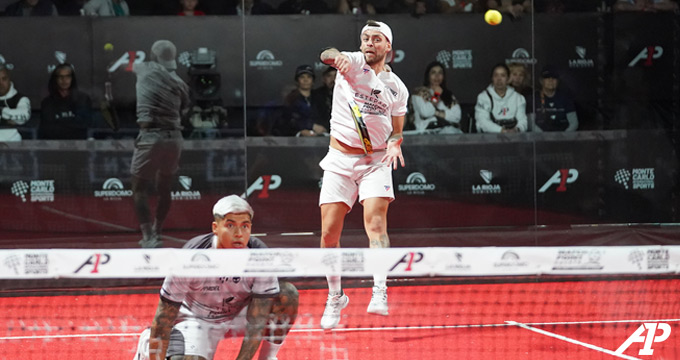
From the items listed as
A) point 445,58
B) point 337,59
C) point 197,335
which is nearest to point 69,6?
point 445,58

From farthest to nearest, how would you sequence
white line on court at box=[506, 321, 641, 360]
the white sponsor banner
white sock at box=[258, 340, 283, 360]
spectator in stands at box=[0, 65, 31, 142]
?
spectator in stands at box=[0, 65, 31, 142], white line on court at box=[506, 321, 641, 360], white sock at box=[258, 340, 283, 360], the white sponsor banner

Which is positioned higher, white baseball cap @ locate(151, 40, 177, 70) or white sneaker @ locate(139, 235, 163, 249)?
white baseball cap @ locate(151, 40, 177, 70)

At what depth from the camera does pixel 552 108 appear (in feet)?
33.2

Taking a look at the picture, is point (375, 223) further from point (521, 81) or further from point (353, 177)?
point (521, 81)

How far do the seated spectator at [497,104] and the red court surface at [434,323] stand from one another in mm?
1641

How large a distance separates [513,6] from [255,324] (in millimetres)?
6040

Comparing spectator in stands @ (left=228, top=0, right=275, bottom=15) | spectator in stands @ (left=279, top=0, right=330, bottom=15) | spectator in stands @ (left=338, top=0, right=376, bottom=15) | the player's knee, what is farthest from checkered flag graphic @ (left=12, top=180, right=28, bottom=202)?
the player's knee

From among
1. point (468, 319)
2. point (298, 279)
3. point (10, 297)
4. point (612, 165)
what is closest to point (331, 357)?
point (468, 319)

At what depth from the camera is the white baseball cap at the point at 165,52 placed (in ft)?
31.1

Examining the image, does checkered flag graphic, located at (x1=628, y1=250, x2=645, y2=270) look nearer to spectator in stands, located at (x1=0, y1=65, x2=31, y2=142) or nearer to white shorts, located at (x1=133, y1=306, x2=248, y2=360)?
white shorts, located at (x1=133, y1=306, x2=248, y2=360)

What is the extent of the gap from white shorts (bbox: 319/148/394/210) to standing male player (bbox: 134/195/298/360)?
1575 mm

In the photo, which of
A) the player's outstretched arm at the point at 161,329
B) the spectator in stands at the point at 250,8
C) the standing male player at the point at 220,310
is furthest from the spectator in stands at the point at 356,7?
the player's outstretched arm at the point at 161,329

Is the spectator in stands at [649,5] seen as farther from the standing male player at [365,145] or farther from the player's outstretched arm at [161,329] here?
the player's outstretched arm at [161,329]

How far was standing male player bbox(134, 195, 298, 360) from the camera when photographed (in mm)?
4672
